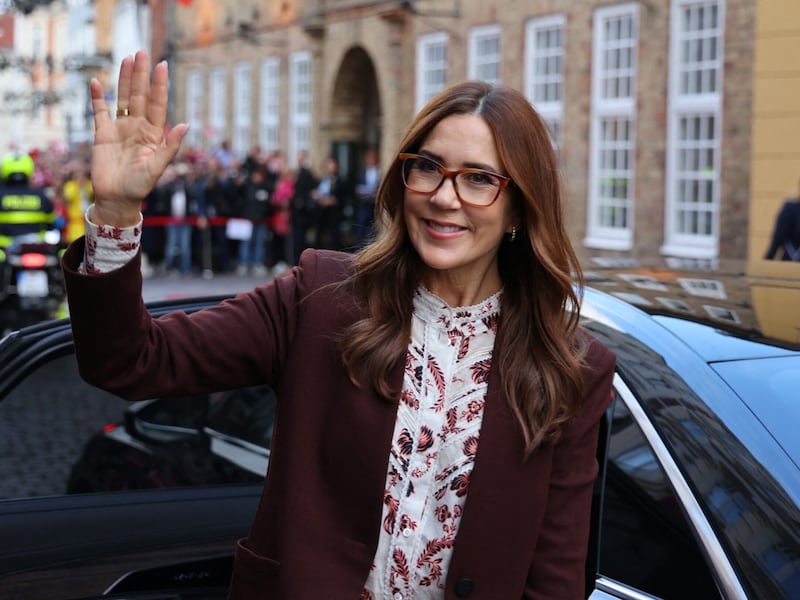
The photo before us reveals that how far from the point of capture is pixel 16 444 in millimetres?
6906

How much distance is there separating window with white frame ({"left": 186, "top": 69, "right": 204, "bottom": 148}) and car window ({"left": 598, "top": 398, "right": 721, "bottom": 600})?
117 feet

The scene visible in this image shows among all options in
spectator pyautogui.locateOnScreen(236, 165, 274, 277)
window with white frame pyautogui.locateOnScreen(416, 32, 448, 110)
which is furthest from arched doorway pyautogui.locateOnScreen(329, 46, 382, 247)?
spectator pyautogui.locateOnScreen(236, 165, 274, 277)

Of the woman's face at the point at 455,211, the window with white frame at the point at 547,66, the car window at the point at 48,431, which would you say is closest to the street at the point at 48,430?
the car window at the point at 48,431

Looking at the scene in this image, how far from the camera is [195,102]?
126 ft

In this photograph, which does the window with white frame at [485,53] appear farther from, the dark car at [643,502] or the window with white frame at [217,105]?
the dark car at [643,502]

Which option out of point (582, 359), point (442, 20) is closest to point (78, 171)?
point (442, 20)

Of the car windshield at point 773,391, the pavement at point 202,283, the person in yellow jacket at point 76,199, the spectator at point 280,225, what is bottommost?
the pavement at point 202,283

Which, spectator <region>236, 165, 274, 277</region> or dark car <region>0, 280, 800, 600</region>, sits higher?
dark car <region>0, 280, 800, 600</region>

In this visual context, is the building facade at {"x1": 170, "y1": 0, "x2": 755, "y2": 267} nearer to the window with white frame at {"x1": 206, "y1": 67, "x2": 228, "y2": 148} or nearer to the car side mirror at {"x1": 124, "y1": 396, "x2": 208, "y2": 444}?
the window with white frame at {"x1": 206, "y1": 67, "x2": 228, "y2": 148}

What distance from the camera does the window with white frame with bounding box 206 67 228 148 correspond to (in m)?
35.8

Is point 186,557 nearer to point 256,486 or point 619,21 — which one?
point 256,486

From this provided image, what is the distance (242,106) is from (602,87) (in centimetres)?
1651

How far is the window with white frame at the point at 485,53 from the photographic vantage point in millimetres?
22438

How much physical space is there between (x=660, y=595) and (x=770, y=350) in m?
0.59
